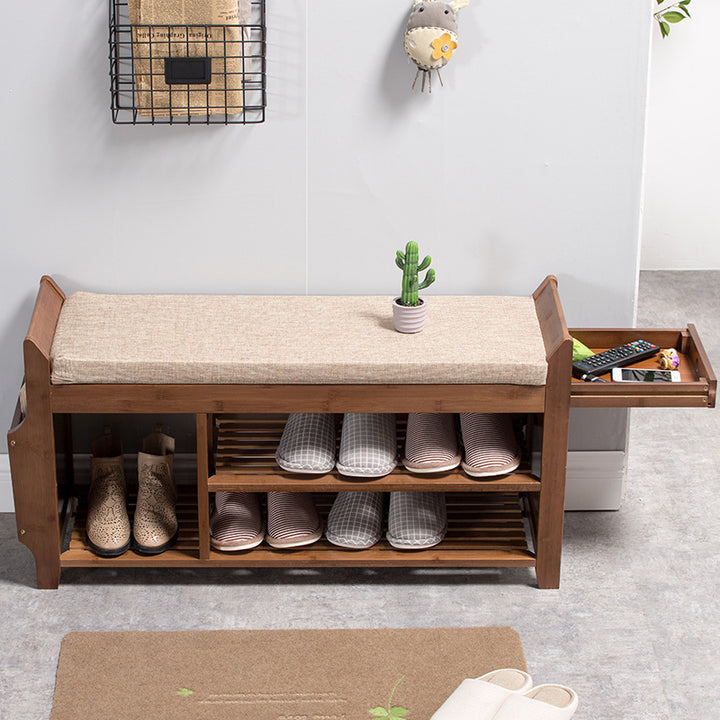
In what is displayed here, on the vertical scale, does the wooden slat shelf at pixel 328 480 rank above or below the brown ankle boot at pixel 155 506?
above

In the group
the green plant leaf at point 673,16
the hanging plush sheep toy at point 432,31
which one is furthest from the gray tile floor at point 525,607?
the green plant leaf at point 673,16

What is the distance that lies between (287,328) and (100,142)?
0.65 metres

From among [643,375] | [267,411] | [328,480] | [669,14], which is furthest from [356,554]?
[669,14]

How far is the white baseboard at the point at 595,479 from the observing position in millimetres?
2756

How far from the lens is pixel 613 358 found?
2.40 meters

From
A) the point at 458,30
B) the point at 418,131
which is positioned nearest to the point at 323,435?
the point at 418,131

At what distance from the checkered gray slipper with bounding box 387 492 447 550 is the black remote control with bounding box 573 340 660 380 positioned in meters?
0.47

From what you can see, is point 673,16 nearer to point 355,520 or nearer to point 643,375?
point 643,375

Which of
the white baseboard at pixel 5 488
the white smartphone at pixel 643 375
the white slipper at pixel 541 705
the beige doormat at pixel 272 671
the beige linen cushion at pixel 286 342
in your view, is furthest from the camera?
the white baseboard at pixel 5 488

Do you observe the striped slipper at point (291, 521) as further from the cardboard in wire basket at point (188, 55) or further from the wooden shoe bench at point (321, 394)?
the cardboard in wire basket at point (188, 55)

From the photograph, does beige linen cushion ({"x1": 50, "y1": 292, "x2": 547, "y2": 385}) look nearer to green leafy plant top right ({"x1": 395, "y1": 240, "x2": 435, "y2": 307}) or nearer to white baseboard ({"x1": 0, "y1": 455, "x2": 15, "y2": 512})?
green leafy plant top right ({"x1": 395, "y1": 240, "x2": 435, "y2": 307})

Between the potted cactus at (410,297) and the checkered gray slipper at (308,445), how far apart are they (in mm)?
308

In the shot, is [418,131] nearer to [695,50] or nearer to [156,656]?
[156,656]

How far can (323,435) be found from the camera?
240cm
